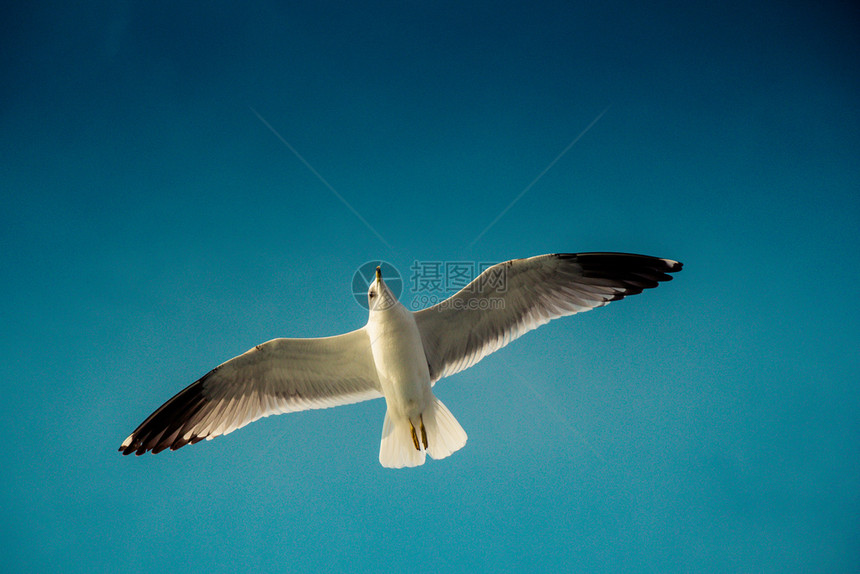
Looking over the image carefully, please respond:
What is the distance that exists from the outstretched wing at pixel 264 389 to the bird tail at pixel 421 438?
410 millimetres

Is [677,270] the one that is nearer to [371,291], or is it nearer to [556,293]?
[556,293]

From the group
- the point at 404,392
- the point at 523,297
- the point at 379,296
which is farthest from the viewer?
the point at 523,297

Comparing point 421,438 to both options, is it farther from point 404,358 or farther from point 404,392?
point 404,358

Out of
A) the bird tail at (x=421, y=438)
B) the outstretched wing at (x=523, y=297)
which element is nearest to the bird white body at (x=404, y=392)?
the bird tail at (x=421, y=438)

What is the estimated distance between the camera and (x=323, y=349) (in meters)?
3.96

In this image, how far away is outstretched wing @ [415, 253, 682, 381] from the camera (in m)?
3.78

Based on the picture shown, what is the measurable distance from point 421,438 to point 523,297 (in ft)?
4.87

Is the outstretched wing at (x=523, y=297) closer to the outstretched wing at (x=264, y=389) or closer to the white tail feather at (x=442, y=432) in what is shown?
the white tail feather at (x=442, y=432)

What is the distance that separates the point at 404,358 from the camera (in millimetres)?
3697

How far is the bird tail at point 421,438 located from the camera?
3.84 metres

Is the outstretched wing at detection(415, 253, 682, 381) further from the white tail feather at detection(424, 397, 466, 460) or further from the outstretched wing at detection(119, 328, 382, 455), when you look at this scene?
the outstretched wing at detection(119, 328, 382, 455)

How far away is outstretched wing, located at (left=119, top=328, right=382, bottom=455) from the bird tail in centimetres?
41

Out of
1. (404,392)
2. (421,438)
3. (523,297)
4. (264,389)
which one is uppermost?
(523,297)

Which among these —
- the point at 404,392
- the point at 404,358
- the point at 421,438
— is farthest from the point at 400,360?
the point at 421,438
